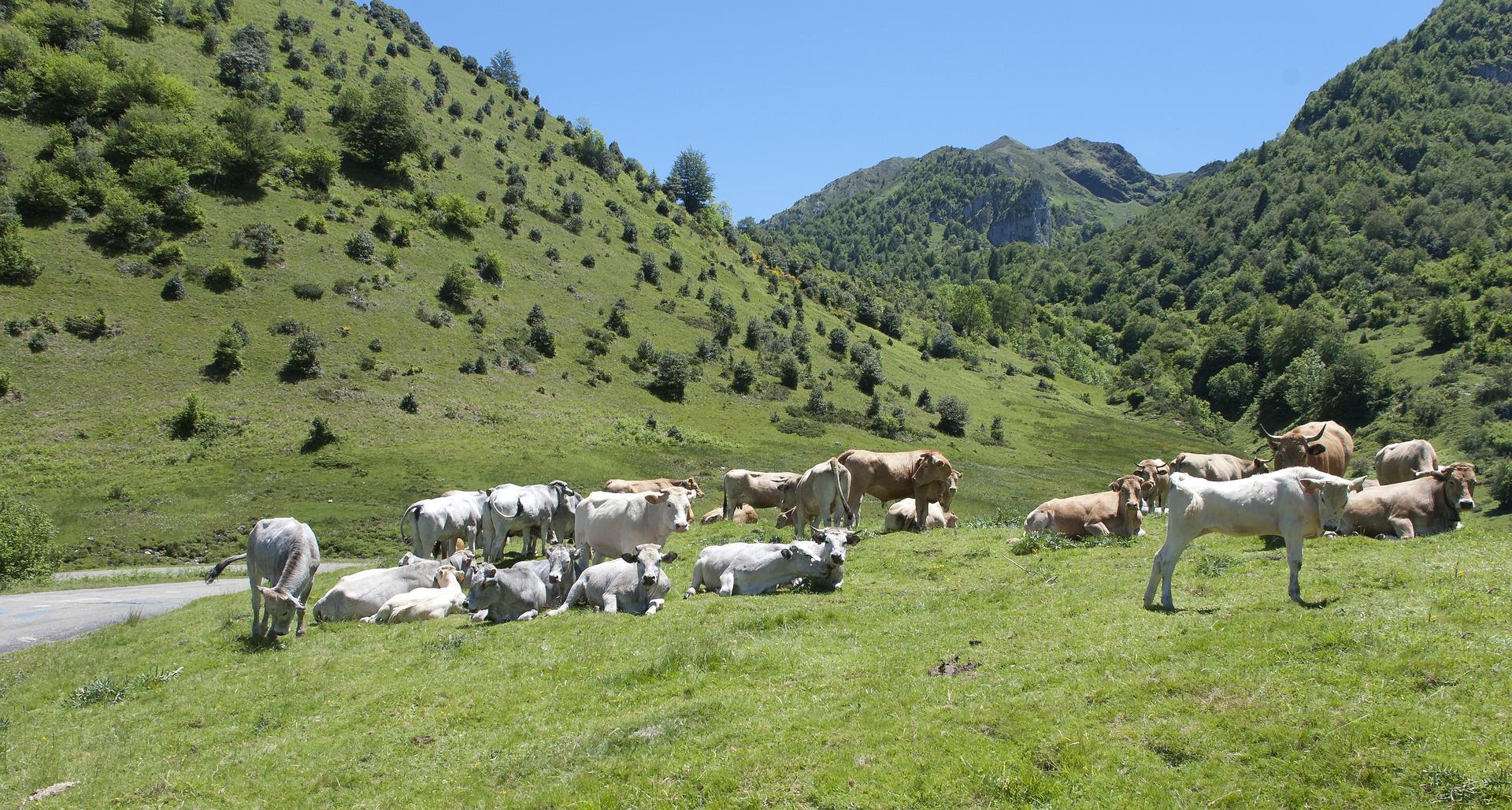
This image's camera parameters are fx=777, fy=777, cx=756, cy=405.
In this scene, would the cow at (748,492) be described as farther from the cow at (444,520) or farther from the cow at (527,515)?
the cow at (444,520)

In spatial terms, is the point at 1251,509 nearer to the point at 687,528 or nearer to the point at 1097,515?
the point at 1097,515

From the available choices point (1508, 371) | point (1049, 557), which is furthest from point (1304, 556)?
point (1508, 371)

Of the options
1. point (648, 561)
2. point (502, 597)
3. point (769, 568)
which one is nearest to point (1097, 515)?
point (769, 568)

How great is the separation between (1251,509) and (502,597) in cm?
1282

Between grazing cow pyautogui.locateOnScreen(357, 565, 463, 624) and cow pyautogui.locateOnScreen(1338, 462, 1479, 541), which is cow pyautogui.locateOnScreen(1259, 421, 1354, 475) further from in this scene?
grazing cow pyautogui.locateOnScreen(357, 565, 463, 624)

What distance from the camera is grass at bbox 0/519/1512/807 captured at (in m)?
6.35

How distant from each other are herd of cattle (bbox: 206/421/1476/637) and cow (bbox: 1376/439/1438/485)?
45 millimetres

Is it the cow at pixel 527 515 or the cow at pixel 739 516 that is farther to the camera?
the cow at pixel 739 516

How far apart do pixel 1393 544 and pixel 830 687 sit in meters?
11.9

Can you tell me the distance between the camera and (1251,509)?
36.2 ft

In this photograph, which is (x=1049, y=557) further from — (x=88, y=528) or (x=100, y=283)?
(x=100, y=283)

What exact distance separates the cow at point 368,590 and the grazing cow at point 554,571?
266 cm

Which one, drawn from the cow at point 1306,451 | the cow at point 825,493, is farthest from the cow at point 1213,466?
the cow at point 825,493

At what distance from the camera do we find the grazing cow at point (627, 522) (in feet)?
58.1
